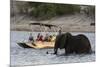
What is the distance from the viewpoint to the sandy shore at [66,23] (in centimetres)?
209

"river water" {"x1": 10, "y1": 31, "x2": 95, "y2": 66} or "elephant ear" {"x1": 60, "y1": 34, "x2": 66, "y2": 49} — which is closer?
"river water" {"x1": 10, "y1": 31, "x2": 95, "y2": 66}

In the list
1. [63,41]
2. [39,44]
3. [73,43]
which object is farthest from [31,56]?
[73,43]

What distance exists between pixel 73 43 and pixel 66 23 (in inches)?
9.3

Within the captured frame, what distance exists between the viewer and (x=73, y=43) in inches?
90.9

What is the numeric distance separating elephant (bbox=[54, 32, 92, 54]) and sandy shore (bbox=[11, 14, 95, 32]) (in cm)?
8

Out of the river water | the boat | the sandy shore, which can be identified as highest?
the sandy shore

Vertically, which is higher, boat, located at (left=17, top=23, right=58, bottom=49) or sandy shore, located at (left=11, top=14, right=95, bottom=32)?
sandy shore, located at (left=11, top=14, right=95, bottom=32)

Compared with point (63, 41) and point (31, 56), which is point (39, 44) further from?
point (63, 41)

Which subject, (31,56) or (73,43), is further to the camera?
(73,43)

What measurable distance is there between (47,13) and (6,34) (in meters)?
0.48

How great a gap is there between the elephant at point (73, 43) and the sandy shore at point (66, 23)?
77 millimetres

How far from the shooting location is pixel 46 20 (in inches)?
86.6

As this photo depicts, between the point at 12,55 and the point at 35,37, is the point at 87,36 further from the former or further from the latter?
the point at 12,55

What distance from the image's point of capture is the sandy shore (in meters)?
2.09
